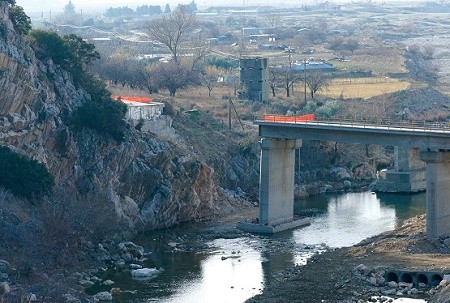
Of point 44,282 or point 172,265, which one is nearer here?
point 44,282

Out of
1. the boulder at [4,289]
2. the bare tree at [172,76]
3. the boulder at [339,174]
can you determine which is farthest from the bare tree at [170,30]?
the boulder at [4,289]

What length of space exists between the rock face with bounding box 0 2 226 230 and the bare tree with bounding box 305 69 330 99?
1510 inches

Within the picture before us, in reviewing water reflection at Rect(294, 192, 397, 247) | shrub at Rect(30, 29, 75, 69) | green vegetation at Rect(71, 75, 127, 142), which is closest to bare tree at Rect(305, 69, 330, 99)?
water reflection at Rect(294, 192, 397, 247)

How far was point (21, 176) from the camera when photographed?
6462 centimetres

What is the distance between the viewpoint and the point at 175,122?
8675 centimetres

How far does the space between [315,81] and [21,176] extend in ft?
176

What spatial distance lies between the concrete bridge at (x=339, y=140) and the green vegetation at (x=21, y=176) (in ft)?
39.1

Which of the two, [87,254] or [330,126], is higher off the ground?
[330,126]

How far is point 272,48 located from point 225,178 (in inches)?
3004

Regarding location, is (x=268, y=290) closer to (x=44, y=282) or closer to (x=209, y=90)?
(x=44, y=282)

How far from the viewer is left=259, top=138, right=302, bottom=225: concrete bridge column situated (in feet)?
237

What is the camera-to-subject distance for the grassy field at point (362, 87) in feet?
381

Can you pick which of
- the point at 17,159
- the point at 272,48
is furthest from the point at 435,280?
the point at 272,48

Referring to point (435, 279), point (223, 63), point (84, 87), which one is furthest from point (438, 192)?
point (223, 63)
